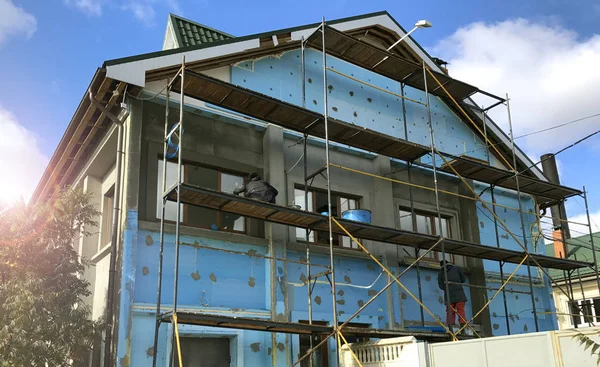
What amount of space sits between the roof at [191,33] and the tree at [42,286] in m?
4.33

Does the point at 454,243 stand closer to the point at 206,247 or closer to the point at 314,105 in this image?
the point at 314,105

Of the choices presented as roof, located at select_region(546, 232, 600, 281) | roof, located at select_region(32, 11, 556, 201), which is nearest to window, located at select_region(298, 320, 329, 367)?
roof, located at select_region(32, 11, 556, 201)

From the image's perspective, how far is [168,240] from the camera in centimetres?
1182

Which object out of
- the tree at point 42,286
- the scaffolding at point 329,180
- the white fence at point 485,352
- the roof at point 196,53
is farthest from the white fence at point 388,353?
the roof at point 196,53

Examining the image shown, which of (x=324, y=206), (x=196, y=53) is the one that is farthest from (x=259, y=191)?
(x=196, y=53)

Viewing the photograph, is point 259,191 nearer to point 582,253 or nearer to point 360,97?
point 360,97

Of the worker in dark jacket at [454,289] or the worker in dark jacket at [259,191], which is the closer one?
the worker in dark jacket at [259,191]

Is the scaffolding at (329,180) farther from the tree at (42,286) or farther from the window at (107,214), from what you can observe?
the window at (107,214)

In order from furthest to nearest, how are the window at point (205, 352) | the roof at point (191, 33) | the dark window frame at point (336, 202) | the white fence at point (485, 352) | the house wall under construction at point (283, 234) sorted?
the roof at point (191, 33)
the dark window frame at point (336, 202)
the house wall under construction at point (283, 234)
the window at point (205, 352)
the white fence at point (485, 352)

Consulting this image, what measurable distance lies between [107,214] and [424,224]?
816 centimetres

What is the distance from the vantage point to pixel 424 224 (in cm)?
1650

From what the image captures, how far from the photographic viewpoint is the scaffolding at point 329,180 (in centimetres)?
1088

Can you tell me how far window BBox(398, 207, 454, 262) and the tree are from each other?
25.6ft

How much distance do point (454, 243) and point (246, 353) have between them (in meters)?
5.52
